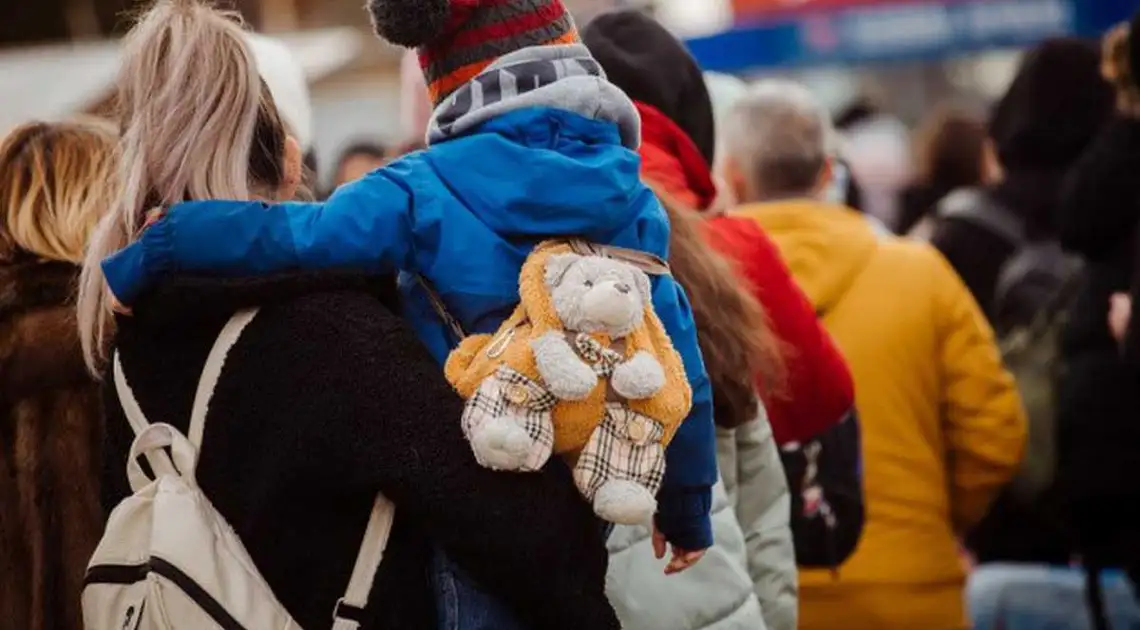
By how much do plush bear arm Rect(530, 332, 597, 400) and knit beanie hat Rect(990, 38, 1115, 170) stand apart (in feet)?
14.3

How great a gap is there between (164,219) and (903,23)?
13703 millimetres

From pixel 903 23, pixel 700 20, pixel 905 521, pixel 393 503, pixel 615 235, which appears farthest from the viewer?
pixel 700 20

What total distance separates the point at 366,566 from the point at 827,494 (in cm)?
185

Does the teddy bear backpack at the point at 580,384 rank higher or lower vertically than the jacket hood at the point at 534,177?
lower

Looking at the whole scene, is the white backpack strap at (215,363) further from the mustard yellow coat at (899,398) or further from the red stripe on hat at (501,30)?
the mustard yellow coat at (899,398)

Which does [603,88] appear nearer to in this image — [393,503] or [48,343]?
[393,503]

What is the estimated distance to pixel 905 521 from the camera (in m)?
4.79

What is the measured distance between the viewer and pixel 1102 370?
5.46 m

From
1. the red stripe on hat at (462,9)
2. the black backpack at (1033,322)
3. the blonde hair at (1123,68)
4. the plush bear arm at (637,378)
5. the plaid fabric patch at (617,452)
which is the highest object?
the red stripe on hat at (462,9)

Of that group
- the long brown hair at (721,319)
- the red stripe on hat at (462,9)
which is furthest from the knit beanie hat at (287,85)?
the red stripe on hat at (462,9)

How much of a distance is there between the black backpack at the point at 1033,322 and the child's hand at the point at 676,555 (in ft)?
8.75

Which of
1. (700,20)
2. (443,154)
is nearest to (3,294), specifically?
(443,154)

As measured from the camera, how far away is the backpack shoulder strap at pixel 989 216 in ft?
21.6

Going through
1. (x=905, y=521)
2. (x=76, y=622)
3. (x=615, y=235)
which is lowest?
(x=905, y=521)
